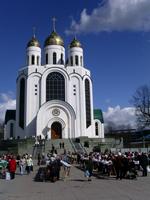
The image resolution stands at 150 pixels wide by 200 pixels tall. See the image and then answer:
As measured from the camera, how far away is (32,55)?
58.7 meters

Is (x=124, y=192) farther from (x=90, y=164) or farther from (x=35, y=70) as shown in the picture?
(x=35, y=70)

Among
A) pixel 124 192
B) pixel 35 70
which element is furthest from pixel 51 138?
pixel 124 192

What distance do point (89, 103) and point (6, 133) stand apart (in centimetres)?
1589

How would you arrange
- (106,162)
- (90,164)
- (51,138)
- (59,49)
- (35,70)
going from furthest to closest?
(59,49)
(35,70)
(51,138)
(106,162)
(90,164)

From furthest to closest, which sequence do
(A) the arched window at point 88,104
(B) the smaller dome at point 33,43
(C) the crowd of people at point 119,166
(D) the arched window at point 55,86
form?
(B) the smaller dome at point 33,43 < (D) the arched window at point 55,86 < (A) the arched window at point 88,104 < (C) the crowd of people at point 119,166

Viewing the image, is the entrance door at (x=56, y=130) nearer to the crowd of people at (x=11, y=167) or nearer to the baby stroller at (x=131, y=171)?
the crowd of people at (x=11, y=167)

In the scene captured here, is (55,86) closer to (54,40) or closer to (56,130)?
(56,130)

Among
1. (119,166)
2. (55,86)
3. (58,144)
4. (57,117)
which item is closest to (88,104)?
(57,117)

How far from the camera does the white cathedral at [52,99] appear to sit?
5340cm

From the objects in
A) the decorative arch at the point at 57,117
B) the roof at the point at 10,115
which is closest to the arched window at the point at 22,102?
the decorative arch at the point at 57,117

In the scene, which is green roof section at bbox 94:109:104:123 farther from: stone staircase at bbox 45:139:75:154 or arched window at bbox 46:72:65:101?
stone staircase at bbox 45:139:75:154

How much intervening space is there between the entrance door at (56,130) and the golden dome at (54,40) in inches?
616

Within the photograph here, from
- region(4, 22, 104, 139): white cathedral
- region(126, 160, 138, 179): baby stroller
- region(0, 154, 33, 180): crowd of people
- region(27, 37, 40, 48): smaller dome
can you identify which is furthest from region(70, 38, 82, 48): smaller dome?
region(126, 160, 138, 179): baby stroller

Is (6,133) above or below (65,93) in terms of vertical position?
below
